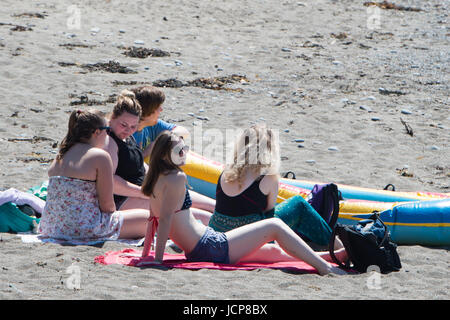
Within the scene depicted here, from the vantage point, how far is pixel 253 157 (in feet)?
16.6

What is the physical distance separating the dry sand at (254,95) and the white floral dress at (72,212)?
0.19 metres

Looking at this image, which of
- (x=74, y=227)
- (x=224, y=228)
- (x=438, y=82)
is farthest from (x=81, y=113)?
(x=438, y=82)

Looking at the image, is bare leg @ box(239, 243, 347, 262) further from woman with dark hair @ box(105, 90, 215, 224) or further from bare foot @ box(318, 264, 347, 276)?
woman with dark hair @ box(105, 90, 215, 224)

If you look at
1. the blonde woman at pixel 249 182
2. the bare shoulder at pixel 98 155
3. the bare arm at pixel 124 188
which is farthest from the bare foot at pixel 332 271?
the bare shoulder at pixel 98 155

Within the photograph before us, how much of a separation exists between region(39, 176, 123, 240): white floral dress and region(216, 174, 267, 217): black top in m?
0.95

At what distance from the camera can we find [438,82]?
35.8ft

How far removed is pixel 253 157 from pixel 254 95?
5144 millimetres

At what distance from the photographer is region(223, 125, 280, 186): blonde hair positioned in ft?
16.6

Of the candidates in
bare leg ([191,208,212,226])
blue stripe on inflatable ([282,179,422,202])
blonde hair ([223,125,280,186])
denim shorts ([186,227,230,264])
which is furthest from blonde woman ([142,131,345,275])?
blue stripe on inflatable ([282,179,422,202])

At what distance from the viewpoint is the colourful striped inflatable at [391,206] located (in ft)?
18.6

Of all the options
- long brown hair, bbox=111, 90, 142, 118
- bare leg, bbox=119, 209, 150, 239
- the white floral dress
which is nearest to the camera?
the white floral dress

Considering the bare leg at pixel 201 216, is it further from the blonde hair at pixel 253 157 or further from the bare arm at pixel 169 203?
the bare arm at pixel 169 203

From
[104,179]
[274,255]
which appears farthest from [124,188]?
[274,255]

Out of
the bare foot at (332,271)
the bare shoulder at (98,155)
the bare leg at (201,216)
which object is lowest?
the bare foot at (332,271)
